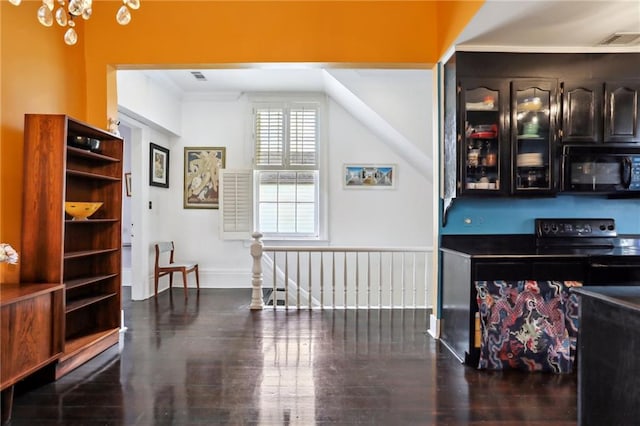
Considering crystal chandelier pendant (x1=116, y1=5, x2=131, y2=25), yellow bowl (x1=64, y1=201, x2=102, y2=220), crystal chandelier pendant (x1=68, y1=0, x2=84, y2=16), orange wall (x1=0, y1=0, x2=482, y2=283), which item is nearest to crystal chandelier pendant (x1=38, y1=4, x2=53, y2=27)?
crystal chandelier pendant (x1=68, y1=0, x2=84, y2=16)

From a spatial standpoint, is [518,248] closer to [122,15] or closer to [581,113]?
[581,113]

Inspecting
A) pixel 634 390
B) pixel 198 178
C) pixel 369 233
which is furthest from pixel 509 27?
pixel 198 178

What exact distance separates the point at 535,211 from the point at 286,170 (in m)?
3.51

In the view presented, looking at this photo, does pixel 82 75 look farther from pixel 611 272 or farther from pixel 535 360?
pixel 611 272

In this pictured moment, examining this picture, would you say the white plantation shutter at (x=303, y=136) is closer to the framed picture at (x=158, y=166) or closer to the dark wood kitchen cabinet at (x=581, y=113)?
the framed picture at (x=158, y=166)

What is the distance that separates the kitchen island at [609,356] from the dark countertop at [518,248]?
1.10 metres

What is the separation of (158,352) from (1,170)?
1.77 m

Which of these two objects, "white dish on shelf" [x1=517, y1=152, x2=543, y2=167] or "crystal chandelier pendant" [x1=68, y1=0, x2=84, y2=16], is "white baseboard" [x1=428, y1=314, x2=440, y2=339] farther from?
→ "crystal chandelier pendant" [x1=68, y1=0, x2=84, y2=16]

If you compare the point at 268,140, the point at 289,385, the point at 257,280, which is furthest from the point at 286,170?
the point at 289,385

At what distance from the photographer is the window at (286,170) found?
5.55 m

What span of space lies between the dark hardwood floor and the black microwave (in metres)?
1.59

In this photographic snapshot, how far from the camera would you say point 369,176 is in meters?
5.52

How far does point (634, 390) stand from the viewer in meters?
1.33

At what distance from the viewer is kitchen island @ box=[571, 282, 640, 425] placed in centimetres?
133
